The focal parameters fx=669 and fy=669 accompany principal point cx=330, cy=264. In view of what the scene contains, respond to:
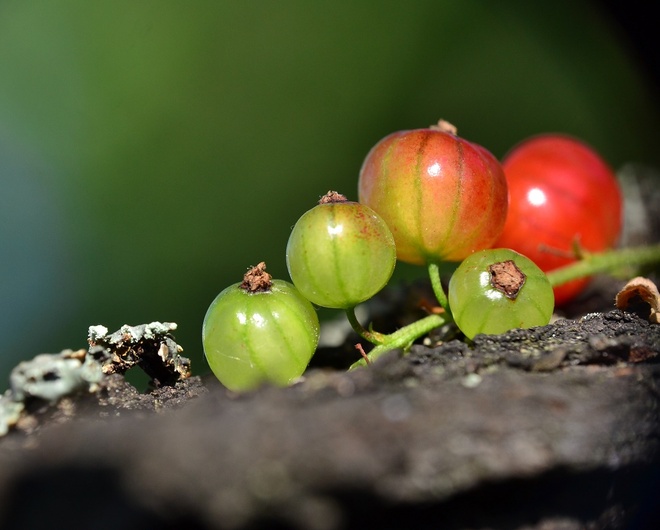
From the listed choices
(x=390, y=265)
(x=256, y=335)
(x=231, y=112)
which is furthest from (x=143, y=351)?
(x=231, y=112)

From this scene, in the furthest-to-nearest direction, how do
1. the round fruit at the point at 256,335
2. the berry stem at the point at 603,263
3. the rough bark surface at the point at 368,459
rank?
the berry stem at the point at 603,263 < the round fruit at the point at 256,335 < the rough bark surface at the point at 368,459

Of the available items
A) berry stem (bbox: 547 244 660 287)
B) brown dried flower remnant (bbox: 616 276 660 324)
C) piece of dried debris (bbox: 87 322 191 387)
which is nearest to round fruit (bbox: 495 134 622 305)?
berry stem (bbox: 547 244 660 287)

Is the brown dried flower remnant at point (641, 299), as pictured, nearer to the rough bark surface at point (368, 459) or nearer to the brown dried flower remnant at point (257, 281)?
the rough bark surface at point (368, 459)

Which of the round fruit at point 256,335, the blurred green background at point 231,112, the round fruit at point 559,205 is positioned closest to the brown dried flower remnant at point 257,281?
the round fruit at point 256,335

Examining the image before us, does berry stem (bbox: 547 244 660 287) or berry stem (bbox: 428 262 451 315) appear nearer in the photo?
berry stem (bbox: 428 262 451 315)

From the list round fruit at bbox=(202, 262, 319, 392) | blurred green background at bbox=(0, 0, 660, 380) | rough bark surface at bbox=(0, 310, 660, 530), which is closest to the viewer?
rough bark surface at bbox=(0, 310, 660, 530)

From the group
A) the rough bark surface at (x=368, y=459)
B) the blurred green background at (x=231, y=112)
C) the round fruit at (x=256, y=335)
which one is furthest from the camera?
the blurred green background at (x=231, y=112)

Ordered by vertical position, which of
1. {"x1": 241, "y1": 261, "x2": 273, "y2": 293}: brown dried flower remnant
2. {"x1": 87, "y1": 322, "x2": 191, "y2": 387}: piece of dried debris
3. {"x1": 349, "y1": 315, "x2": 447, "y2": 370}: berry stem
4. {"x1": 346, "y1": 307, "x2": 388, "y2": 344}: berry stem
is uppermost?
{"x1": 241, "y1": 261, "x2": 273, "y2": 293}: brown dried flower remnant

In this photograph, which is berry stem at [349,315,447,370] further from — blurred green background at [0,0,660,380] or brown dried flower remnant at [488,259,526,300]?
blurred green background at [0,0,660,380]
